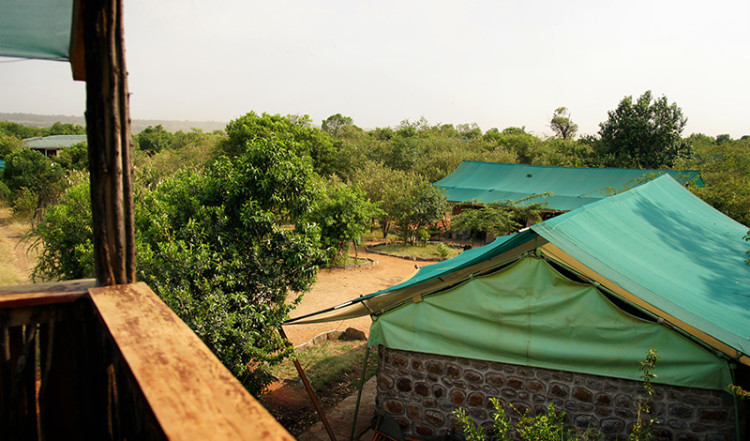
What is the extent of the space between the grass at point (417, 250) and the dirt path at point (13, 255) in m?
10.6

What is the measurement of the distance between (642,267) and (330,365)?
15.3 feet

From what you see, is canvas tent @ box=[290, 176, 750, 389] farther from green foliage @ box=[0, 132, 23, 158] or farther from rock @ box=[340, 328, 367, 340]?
green foliage @ box=[0, 132, 23, 158]

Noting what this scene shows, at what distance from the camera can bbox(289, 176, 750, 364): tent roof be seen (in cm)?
393

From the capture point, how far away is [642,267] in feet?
15.7

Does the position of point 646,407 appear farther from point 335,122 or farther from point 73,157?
point 335,122

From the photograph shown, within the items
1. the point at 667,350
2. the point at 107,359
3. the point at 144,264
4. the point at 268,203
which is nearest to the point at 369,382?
the point at 268,203

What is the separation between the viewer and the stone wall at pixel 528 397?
4004 mm

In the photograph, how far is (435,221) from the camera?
1809 cm

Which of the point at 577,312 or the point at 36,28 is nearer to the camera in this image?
the point at 36,28

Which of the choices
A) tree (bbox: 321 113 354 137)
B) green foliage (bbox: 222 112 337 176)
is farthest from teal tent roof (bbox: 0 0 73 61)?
tree (bbox: 321 113 354 137)

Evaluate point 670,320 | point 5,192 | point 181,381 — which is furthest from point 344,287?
point 5,192

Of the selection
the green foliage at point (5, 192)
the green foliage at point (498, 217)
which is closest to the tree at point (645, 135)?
the green foliage at point (498, 217)

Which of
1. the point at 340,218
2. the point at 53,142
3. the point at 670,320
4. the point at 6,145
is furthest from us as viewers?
the point at 53,142

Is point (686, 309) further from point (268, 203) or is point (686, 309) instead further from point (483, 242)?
point (483, 242)
